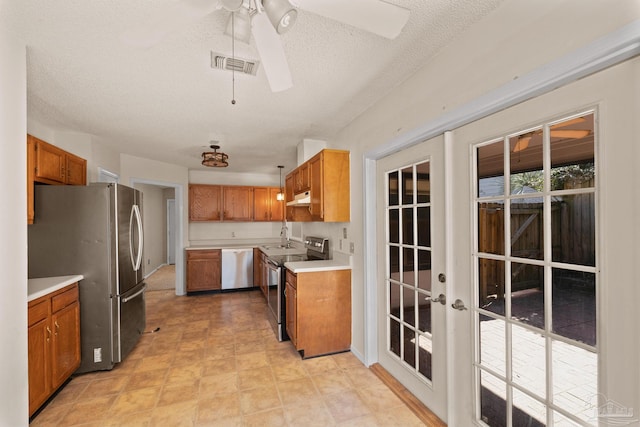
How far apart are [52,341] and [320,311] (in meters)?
2.18

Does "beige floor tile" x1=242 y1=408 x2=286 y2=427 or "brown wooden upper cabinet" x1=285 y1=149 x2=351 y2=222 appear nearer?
"beige floor tile" x1=242 y1=408 x2=286 y2=427

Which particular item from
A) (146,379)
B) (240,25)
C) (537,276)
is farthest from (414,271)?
(146,379)

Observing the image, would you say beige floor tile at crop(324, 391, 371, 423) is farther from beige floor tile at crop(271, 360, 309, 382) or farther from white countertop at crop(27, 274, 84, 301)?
white countertop at crop(27, 274, 84, 301)

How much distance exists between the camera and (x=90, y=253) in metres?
2.49

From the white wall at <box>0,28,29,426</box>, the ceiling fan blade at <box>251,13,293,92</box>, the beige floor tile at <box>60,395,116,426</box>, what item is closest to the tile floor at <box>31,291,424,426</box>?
the beige floor tile at <box>60,395,116,426</box>

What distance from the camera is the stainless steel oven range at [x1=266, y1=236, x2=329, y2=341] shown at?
3176 mm

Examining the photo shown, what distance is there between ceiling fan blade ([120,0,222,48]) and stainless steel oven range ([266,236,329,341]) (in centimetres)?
248

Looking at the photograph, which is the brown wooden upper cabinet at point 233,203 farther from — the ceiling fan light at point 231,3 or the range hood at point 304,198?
the ceiling fan light at point 231,3

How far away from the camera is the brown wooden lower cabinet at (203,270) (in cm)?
509

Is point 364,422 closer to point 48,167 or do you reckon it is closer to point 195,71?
point 195,71

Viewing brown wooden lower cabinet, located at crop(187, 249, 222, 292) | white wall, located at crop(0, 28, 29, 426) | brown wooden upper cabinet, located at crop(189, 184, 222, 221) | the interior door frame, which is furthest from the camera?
brown wooden upper cabinet, located at crop(189, 184, 222, 221)

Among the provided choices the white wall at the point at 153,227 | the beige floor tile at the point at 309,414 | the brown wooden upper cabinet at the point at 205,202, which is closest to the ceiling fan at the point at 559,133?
the beige floor tile at the point at 309,414

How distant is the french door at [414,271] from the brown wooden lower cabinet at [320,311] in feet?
1.44

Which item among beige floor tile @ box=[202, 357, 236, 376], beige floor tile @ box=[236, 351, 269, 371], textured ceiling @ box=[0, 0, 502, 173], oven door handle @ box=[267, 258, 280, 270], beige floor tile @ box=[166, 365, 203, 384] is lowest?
beige floor tile @ box=[236, 351, 269, 371]
